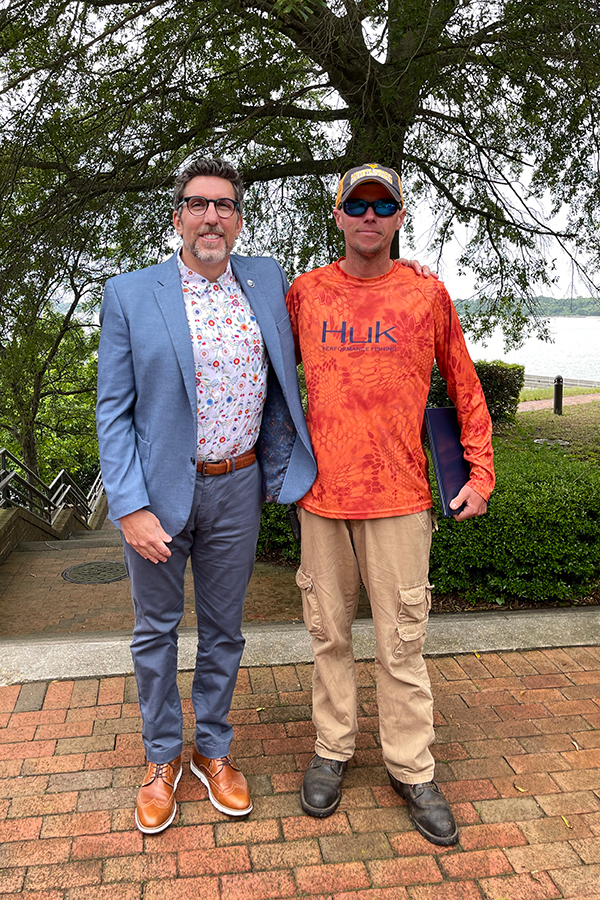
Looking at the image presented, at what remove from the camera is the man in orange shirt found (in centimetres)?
254

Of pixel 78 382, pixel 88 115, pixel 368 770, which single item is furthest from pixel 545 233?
pixel 78 382

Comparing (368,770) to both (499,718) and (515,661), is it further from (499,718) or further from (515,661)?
(515,661)

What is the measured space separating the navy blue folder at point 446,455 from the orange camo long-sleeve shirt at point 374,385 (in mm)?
44

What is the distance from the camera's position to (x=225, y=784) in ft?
8.72

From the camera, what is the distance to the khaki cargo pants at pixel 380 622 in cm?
260

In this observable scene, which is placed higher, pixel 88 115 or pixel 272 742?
pixel 88 115

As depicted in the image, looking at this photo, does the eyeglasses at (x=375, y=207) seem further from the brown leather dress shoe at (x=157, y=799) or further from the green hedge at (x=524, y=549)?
the green hedge at (x=524, y=549)

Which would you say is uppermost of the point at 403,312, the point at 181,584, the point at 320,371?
the point at 403,312

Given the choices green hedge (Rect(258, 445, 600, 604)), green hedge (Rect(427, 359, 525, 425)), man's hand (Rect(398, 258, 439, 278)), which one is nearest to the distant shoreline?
green hedge (Rect(258, 445, 600, 604))

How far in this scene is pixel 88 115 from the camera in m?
6.06

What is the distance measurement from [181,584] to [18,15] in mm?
5289

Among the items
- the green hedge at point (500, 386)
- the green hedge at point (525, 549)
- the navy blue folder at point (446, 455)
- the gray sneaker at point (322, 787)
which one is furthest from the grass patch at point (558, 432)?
the gray sneaker at point (322, 787)

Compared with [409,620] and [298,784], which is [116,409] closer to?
[409,620]

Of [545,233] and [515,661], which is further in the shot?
[545,233]
